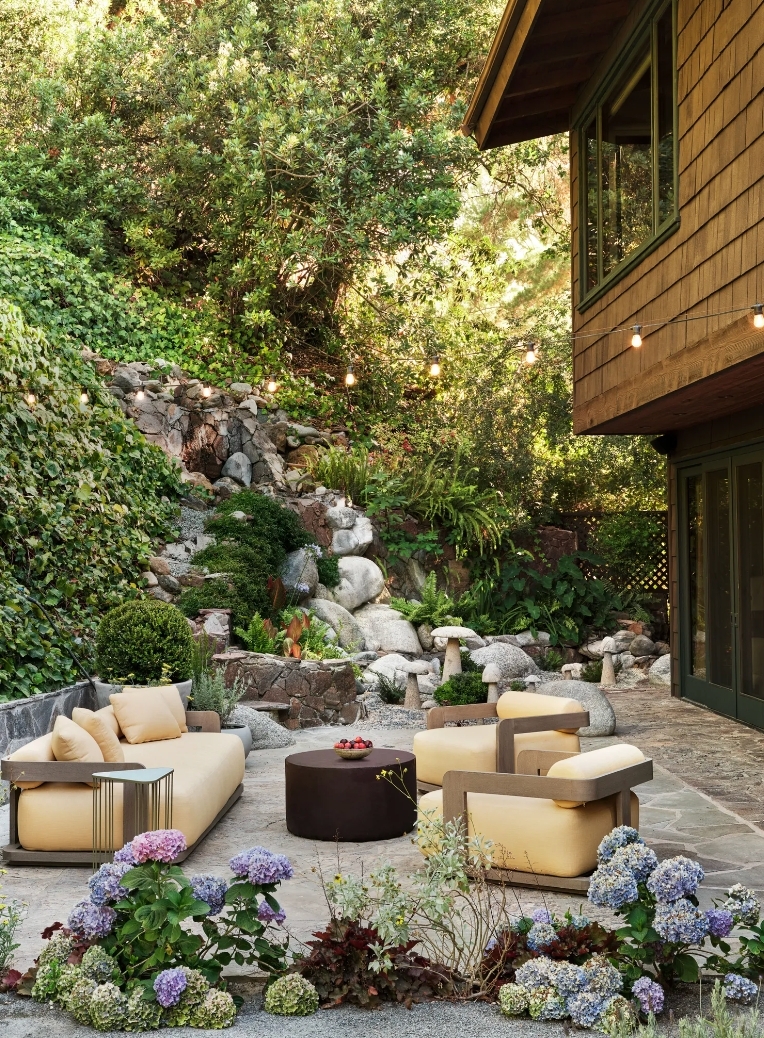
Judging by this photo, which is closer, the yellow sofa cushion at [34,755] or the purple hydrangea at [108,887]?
the purple hydrangea at [108,887]

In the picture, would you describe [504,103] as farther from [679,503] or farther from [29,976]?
[29,976]

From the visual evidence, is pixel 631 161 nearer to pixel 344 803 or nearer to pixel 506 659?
pixel 344 803

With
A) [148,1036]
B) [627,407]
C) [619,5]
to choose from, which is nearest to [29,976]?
[148,1036]

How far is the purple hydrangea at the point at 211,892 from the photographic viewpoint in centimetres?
312

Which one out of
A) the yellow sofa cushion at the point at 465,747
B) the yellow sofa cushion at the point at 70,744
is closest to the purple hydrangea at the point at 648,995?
the yellow sofa cushion at the point at 465,747

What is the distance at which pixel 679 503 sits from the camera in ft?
32.4

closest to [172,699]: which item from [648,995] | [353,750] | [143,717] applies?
[143,717]

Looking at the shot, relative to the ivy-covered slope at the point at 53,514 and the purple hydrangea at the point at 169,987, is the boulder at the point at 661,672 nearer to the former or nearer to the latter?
the ivy-covered slope at the point at 53,514

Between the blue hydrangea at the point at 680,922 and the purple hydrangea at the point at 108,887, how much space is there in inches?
64.2

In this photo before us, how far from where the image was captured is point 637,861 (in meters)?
3.05

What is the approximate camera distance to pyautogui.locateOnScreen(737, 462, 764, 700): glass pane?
26.0ft

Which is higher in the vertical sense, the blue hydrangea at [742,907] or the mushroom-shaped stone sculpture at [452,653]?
the mushroom-shaped stone sculpture at [452,653]

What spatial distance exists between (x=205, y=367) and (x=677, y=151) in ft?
27.7

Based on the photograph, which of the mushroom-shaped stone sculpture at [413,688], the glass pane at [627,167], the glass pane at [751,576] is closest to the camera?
the glass pane at [627,167]
